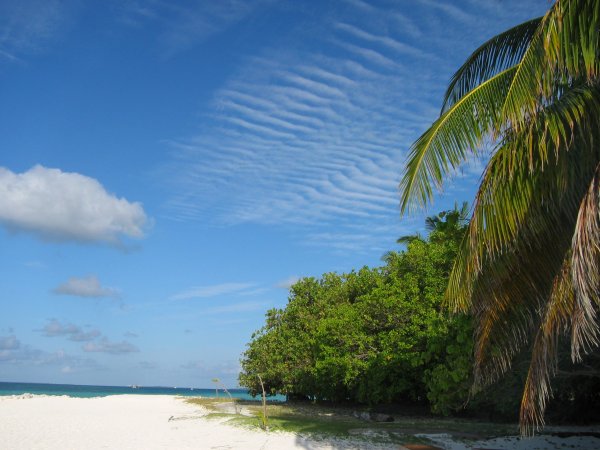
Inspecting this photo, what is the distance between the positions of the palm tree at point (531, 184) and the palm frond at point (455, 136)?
12mm

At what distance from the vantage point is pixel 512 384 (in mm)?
14969

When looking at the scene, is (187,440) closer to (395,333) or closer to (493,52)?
(395,333)

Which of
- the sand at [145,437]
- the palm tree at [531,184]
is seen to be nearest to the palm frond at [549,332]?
the palm tree at [531,184]

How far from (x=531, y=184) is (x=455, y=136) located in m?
0.93

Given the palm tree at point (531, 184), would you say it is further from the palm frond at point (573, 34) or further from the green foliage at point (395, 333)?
the green foliage at point (395, 333)

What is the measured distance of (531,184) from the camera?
554 cm

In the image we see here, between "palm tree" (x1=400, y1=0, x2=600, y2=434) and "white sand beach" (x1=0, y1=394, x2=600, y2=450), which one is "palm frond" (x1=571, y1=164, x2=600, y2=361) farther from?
"white sand beach" (x1=0, y1=394, x2=600, y2=450)

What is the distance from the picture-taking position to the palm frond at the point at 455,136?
5.77 meters

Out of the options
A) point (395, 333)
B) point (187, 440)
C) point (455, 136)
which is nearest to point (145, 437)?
point (187, 440)

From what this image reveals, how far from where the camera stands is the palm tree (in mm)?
4762

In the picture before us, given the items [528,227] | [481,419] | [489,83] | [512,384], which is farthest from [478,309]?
[481,419]

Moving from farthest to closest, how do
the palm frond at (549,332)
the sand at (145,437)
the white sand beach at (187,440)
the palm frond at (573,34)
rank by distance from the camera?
the sand at (145,437) → the white sand beach at (187,440) → the palm frond at (549,332) → the palm frond at (573,34)

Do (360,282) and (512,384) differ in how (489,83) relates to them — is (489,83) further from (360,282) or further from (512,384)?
(360,282)

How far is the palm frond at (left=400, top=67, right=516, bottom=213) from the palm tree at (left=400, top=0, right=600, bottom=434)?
12 mm
